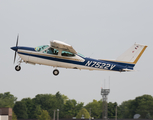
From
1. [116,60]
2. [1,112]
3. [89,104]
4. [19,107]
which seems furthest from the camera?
[89,104]

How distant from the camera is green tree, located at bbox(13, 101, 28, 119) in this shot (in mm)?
122188

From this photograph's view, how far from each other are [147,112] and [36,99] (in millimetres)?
44322

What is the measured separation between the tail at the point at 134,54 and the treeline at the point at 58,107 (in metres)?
86.4

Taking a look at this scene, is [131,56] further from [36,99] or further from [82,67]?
[36,99]

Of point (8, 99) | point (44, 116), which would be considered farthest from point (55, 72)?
point (8, 99)

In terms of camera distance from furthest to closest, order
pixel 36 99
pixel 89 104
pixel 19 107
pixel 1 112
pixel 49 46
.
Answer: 1. pixel 89 104
2. pixel 36 99
3. pixel 19 107
4. pixel 1 112
5. pixel 49 46

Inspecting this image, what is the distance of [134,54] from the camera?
35.1 meters

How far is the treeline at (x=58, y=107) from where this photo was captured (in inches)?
4845

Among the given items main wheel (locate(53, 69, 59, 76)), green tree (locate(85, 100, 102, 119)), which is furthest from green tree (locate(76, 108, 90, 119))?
main wheel (locate(53, 69, 59, 76))

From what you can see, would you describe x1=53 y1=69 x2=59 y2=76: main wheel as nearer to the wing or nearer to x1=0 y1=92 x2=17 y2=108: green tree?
the wing

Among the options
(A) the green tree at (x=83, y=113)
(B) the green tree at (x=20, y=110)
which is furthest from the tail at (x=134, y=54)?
(A) the green tree at (x=83, y=113)

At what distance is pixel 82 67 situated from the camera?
33.0m

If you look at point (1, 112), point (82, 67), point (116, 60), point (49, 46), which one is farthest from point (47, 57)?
point (1, 112)

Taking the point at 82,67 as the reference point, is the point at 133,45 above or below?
above
